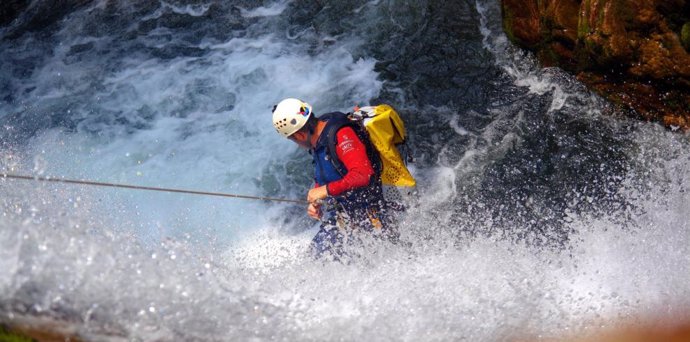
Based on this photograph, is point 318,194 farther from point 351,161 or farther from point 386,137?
point 386,137

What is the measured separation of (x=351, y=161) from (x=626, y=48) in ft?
12.8

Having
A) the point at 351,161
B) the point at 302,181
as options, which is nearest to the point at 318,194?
the point at 351,161

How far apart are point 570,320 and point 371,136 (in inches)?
110

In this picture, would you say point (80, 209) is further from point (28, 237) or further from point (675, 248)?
point (675, 248)

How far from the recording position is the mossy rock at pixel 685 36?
7.04m

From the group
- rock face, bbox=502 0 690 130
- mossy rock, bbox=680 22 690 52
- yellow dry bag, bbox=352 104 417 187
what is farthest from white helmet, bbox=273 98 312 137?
mossy rock, bbox=680 22 690 52

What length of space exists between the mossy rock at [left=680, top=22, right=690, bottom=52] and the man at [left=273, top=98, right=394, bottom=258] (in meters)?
3.75

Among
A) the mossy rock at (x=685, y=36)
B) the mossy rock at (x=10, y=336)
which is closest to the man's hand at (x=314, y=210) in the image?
the mossy rock at (x=10, y=336)

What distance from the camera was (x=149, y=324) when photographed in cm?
525

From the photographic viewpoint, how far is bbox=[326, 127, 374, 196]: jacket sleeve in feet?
20.8

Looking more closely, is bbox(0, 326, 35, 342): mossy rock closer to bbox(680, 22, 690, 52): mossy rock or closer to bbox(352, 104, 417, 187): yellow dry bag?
bbox(352, 104, 417, 187): yellow dry bag

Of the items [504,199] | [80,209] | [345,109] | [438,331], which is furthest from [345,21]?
[438,331]

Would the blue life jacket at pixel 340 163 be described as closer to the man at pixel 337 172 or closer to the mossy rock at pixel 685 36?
the man at pixel 337 172

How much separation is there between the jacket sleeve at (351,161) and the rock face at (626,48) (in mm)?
3695
